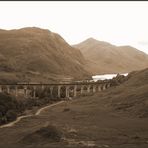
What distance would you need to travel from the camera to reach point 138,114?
87.9 metres

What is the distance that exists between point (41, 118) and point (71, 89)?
7577cm

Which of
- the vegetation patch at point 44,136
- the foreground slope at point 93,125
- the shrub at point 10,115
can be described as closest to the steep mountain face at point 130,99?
the foreground slope at point 93,125

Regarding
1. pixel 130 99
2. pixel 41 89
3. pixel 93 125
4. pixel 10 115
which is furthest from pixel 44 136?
pixel 41 89

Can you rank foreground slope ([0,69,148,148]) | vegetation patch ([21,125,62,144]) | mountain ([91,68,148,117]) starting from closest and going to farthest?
foreground slope ([0,69,148,148]) → vegetation patch ([21,125,62,144]) → mountain ([91,68,148,117])

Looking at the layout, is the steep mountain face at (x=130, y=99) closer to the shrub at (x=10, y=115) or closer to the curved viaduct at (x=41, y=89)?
the curved viaduct at (x=41, y=89)

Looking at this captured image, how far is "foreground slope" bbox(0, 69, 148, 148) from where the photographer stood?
56.7 metres

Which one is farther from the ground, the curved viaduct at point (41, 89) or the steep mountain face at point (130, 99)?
the steep mountain face at point (130, 99)

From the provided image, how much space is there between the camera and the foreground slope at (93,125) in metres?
56.7

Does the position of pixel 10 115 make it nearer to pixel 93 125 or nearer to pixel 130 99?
pixel 93 125

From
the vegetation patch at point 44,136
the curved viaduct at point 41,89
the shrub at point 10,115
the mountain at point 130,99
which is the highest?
the vegetation patch at point 44,136

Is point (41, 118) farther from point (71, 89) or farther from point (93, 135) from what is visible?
point (71, 89)

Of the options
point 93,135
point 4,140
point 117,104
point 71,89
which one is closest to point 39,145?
point 4,140

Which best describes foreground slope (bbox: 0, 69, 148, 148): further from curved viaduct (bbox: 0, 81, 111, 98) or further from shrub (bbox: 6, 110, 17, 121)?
curved viaduct (bbox: 0, 81, 111, 98)

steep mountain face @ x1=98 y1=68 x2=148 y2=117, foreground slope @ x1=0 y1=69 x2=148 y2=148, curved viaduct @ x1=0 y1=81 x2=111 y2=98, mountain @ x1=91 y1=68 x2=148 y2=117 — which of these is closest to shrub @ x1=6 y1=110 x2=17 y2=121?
foreground slope @ x1=0 y1=69 x2=148 y2=148
